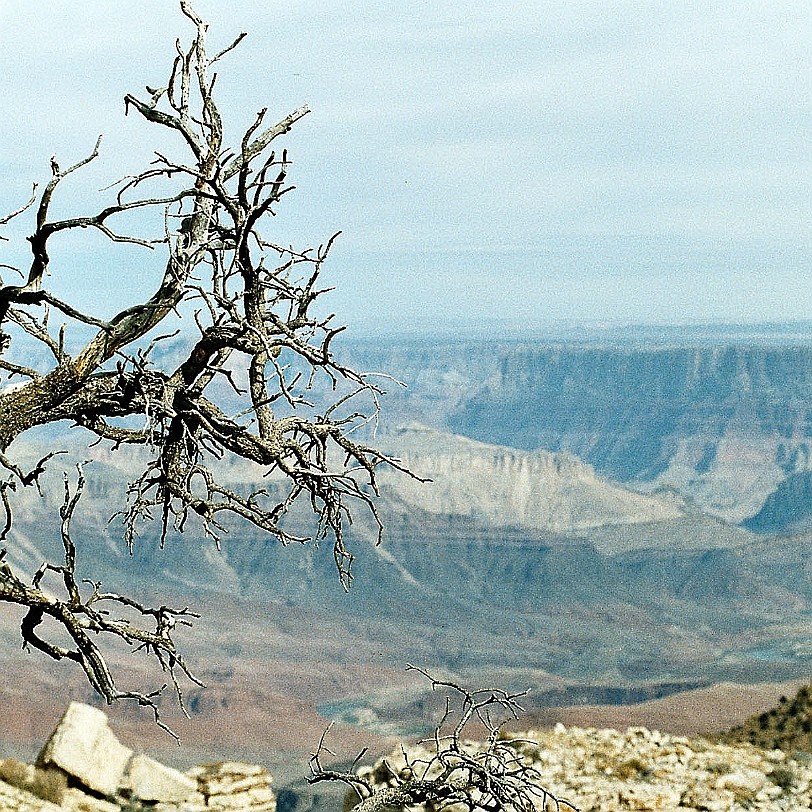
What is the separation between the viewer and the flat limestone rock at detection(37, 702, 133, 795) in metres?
17.2

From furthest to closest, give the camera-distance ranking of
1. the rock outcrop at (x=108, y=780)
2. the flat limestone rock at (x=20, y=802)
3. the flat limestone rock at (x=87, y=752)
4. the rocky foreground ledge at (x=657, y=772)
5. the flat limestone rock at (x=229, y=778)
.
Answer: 1. the flat limestone rock at (x=229, y=778)
2. the flat limestone rock at (x=87, y=752)
3. the rock outcrop at (x=108, y=780)
4. the rocky foreground ledge at (x=657, y=772)
5. the flat limestone rock at (x=20, y=802)

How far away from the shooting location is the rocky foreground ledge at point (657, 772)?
16.1 m

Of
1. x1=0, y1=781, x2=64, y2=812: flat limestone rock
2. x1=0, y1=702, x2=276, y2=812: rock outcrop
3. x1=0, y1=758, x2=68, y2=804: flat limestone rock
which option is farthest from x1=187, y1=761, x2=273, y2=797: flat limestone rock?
x1=0, y1=781, x2=64, y2=812: flat limestone rock

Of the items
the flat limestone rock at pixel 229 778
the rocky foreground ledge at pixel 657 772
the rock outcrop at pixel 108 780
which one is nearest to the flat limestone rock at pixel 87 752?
the rock outcrop at pixel 108 780

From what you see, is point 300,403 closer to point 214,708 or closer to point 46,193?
point 46,193

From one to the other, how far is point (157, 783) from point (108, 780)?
0.64 metres

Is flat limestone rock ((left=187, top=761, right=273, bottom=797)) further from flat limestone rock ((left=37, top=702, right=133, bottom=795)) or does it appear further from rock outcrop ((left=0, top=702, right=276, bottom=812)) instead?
flat limestone rock ((left=37, top=702, right=133, bottom=795))

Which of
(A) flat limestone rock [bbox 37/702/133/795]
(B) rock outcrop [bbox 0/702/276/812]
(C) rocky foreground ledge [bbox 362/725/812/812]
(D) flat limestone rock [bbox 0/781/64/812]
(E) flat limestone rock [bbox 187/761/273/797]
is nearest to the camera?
(D) flat limestone rock [bbox 0/781/64/812]

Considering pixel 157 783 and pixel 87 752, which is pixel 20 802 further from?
pixel 157 783

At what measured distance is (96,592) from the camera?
370 inches

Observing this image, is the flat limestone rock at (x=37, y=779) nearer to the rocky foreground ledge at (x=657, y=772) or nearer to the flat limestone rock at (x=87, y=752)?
the flat limestone rock at (x=87, y=752)

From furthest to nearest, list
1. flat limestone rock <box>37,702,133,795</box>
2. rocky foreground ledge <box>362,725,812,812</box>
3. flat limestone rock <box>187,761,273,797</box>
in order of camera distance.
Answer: flat limestone rock <box>187,761,273,797</box> < flat limestone rock <box>37,702,133,795</box> < rocky foreground ledge <box>362,725,812,812</box>

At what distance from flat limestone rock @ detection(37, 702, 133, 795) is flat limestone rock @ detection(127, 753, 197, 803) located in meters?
0.22

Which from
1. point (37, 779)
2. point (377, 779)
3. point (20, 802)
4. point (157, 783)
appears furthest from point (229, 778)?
point (20, 802)
